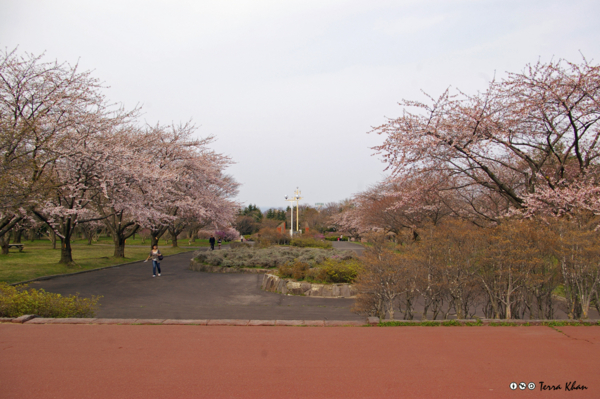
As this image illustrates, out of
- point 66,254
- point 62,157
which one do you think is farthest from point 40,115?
point 66,254

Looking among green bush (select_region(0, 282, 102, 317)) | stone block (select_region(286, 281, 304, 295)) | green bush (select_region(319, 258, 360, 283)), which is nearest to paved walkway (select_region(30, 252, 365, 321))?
stone block (select_region(286, 281, 304, 295))

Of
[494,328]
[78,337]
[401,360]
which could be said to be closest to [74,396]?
[78,337]

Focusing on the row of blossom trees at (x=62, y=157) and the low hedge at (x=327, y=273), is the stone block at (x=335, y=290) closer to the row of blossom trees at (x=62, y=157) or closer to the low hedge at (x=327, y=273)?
the low hedge at (x=327, y=273)

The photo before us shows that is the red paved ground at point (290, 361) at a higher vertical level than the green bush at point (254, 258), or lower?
higher

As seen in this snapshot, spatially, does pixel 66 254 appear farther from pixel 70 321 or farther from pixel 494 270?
pixel 494 270

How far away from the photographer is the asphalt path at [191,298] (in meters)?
9.27

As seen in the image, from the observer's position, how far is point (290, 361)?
4656mm

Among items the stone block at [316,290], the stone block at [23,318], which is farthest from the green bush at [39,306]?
the stone block at [316,290]

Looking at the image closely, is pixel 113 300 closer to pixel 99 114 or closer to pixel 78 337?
pixel 78 337

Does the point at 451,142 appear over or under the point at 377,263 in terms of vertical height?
over

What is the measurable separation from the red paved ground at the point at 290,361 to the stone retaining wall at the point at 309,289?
6022 mm

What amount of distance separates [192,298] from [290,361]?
329 inches

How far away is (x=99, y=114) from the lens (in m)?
19.2

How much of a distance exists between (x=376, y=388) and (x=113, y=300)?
989 cm
